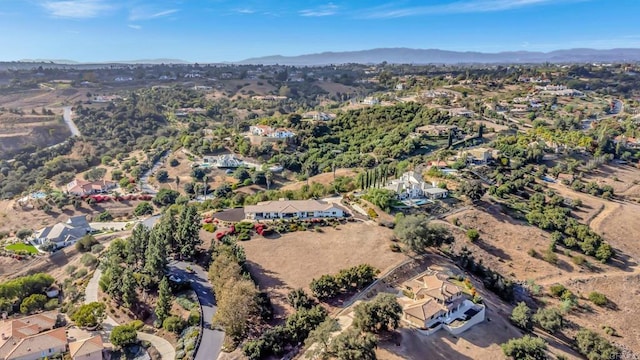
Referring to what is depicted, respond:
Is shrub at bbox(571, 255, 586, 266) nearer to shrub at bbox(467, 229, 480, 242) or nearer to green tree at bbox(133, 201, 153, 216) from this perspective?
shrub at bbox(467, 229, 480, 242)

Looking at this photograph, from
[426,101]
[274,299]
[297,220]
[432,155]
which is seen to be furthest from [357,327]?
[426,101]

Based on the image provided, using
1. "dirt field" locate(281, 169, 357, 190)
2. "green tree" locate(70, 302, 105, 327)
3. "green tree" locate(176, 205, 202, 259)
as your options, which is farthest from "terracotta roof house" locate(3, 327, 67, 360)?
"dirt field" locate(281, 169, 357, 190)

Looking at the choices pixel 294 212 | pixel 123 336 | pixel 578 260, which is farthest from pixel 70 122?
pixel 578 260

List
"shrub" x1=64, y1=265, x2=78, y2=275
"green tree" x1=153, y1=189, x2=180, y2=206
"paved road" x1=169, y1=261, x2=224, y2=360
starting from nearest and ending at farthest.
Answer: "paved road" x1=169, y1=261, x2=224, y2=360 → "shrub" x1=64, y1=265, x2=78, y2=275 → "green tree" x1=153, y1=189, x2=180, y2=206

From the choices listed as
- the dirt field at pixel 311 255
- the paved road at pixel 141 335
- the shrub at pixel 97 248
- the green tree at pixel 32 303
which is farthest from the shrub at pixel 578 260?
the green tree at pixel 32 303

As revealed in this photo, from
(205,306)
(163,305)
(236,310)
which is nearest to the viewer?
(236,310)

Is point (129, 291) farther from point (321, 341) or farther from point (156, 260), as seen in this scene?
point (321, 341)

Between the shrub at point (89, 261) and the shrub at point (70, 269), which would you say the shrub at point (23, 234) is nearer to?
the shrub at point (70, 269)
